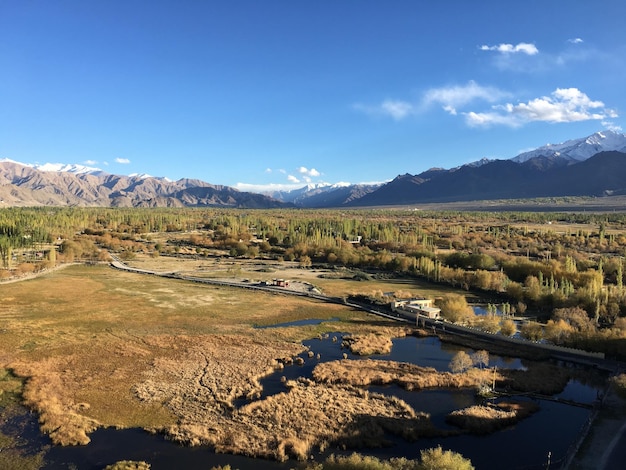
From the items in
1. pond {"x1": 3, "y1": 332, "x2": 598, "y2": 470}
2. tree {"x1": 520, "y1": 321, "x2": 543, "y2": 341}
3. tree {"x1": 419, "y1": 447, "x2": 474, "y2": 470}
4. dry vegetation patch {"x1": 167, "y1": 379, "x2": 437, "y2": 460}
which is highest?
tree {"x1": 419, "y1": 447, "x2": 474, "y2": 470}

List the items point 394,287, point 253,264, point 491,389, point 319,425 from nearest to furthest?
point 319,425
point 491,389
point 394,287
point 253,264

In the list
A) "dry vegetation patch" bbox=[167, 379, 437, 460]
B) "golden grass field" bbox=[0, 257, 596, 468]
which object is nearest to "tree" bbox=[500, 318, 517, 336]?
"golden grass field" bbox=[0, 257, 596, 468]

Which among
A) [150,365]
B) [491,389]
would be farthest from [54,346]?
[491,389]

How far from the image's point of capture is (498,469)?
2811cm

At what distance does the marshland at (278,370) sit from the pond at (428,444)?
0.15 m

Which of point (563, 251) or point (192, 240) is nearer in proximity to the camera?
point (563, 251)

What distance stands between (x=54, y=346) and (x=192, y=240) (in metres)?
111

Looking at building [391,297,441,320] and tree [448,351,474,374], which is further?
building [391,297,441,320]

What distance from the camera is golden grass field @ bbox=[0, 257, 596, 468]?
105ft

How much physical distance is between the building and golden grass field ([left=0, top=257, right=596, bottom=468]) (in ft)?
16.6

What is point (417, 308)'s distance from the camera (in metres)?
65.5

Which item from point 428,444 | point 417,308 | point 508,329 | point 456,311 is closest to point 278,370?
point 428,444

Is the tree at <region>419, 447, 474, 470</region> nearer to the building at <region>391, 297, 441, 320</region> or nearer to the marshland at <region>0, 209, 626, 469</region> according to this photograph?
the marshland at <region>0, 209, 626, 469</region>

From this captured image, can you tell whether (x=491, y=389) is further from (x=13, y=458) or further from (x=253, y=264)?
(x=253, y=264)
